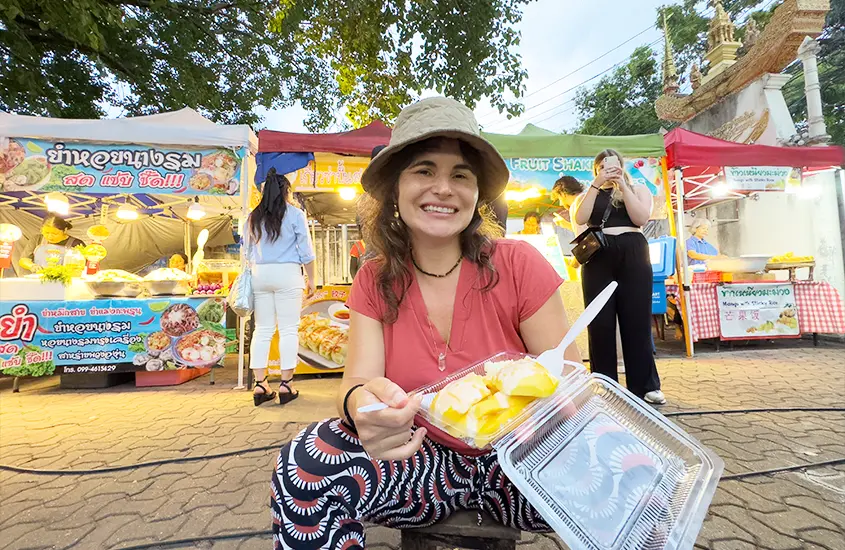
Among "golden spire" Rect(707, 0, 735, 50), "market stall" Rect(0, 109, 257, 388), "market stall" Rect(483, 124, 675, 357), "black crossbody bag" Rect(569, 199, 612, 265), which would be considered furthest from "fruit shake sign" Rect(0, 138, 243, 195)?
"golden spire" Rect(707, 0, 735, 50)

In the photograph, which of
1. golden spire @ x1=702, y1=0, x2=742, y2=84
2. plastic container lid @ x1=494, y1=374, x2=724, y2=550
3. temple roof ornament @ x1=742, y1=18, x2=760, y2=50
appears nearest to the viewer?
plastic container lid @ x1=494, y1=374, x2=724, y2=550

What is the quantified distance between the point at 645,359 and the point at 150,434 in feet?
12.4

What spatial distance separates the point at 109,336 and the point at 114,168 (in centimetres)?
191

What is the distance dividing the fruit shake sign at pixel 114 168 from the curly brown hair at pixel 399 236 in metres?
3.85

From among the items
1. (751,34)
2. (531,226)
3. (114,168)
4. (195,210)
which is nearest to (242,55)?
(195,210)

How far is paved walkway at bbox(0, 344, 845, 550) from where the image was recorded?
1732 millimetres

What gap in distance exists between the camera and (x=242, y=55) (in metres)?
9.80

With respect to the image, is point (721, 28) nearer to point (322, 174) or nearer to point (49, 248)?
point (322, 174)

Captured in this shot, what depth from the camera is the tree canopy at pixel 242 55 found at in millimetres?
5832

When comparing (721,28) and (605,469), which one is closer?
(605,469)

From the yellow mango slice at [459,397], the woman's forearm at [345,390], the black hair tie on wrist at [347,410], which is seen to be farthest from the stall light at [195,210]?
the yellow mango slice at [459,397]

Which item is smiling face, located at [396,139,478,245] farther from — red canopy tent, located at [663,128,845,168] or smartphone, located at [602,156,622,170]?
red canopy tent, located at [663,128,845,168]

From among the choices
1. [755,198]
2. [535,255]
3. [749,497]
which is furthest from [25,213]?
[755,198]

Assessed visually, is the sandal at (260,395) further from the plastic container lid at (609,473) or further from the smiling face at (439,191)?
the plastic container lid at (609,473)
